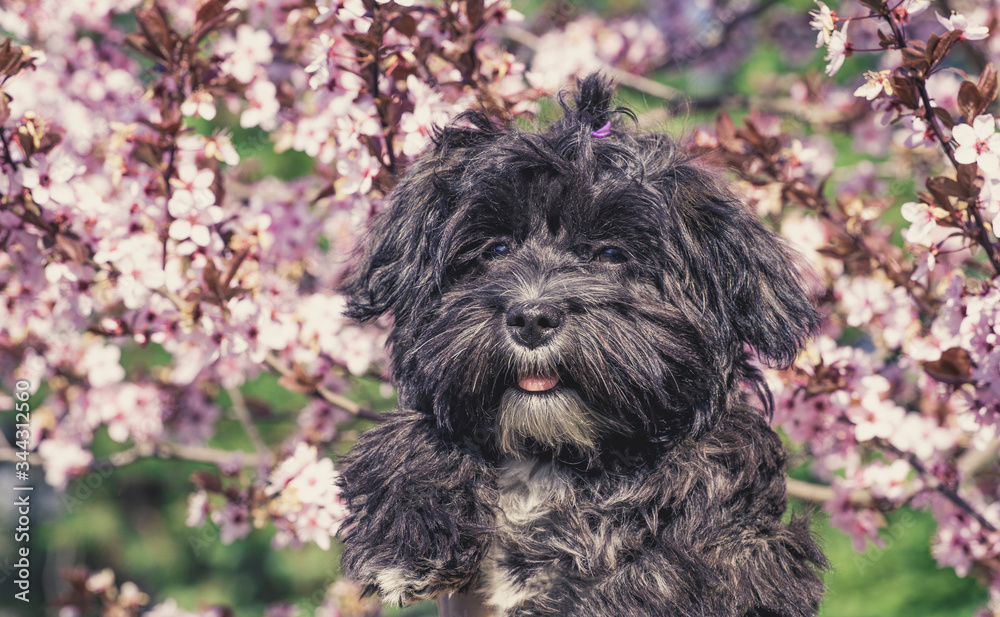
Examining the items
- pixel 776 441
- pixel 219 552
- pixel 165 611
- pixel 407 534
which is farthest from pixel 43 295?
pixel 219 552

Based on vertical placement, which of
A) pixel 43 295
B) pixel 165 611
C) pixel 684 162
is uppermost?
pixel 684 162

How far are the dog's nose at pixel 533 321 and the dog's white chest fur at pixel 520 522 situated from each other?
1.49ft

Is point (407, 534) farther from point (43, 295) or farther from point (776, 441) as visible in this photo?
point (43, 295)

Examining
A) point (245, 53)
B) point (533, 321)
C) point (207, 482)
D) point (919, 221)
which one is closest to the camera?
point (533, 321)

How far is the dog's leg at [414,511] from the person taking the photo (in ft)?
7.30

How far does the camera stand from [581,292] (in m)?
2.14

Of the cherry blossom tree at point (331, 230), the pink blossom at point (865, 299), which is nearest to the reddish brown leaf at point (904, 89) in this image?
the cherry blossom tree at point (331, 230)

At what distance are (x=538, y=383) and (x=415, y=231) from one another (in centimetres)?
65

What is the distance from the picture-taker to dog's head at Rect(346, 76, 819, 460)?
7.06ft

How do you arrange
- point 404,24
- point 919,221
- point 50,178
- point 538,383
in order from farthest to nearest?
point 50,178 → point 404,24 → point 919,221 → point 538,383

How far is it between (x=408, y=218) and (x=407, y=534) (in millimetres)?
927

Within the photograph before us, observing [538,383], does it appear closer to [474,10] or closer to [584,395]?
[584,395]

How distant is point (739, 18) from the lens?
526 centimetres

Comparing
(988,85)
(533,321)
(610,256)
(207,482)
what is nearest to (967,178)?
(988,85)
